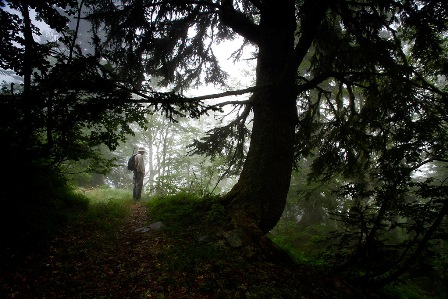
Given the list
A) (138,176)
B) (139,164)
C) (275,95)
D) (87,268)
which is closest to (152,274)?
(87,268)

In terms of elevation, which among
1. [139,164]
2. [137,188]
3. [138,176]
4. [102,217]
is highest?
[139,164]

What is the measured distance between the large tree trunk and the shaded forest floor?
1116 mm

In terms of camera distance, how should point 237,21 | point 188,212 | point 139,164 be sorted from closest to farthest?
point 188,212 < point 237,21 < point 139,164

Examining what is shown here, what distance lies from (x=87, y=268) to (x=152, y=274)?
1084 mm

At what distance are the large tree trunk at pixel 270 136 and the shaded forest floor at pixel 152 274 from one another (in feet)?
3.66

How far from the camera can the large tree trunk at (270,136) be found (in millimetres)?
5121

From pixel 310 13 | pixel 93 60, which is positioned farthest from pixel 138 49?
pixel 310 13

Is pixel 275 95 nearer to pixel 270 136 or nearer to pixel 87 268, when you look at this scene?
pixel 270 136

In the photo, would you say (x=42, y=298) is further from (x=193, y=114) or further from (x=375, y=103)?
(x=375, y=103)

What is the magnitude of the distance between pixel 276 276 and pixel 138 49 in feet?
19.2

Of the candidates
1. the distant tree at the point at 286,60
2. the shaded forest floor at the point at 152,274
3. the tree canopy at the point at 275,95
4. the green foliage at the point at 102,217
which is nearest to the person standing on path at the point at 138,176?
the green foliage at the point at 102,217

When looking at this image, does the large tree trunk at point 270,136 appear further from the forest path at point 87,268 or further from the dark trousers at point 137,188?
the dark trousers at point 137,188

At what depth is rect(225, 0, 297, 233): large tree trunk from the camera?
5.12 meters

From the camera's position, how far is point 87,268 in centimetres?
391
